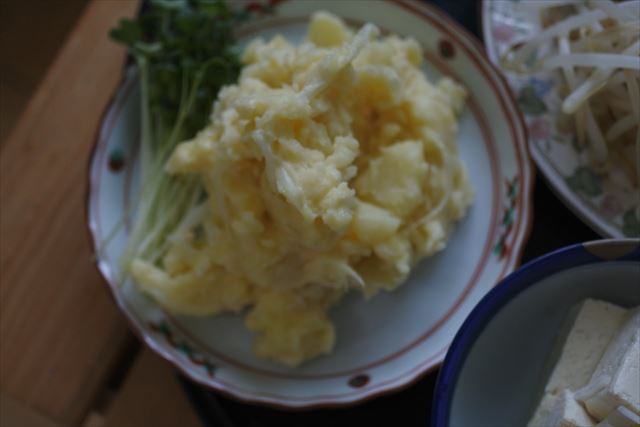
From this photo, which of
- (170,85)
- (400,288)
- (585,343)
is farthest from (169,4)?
(585,343)

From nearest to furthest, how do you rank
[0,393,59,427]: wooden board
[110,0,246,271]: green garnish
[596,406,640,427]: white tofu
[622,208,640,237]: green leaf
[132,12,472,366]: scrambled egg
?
1. [596,406,640,427]: white tofu
2. [132,12,472,366]: scrambled egg
3. [0,393,59,427]: wooden board
4. [622,208,640,237]: green leaf
5. [110,0,246,271]: green garnish

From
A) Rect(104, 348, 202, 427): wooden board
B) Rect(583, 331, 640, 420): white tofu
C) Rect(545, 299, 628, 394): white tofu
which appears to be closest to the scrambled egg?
Rect(104, 348, 202, 427): wooden board

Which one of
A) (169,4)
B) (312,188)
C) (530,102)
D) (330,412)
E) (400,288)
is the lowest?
(330,412)

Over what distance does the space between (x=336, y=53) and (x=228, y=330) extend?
68cm

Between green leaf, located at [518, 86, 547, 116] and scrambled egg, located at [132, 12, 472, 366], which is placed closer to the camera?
scrambled egg, located at [132, 12, 472, 366]

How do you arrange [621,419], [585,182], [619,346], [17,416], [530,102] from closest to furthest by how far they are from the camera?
[621,419] < [619,346] < [17,416] < [585,182] < [530,102]

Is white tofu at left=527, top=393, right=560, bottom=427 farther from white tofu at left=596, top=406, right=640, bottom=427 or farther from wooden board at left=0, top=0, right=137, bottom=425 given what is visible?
wooden board at left=0, top=0, right=137, bottom=425

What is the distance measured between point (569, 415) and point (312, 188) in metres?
0.55

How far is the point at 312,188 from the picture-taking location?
3.64ft

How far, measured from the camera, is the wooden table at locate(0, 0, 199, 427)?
1409 millimetres

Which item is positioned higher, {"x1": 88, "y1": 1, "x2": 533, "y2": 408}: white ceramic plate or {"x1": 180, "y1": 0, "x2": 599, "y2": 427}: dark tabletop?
{"x1": 88, "y1": 1, "x2": 533, "y2": 408}: white ceramic plate

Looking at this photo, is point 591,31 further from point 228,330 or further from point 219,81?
point 228,330

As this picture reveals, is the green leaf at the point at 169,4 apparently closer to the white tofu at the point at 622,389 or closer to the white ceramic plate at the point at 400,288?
the white ceramic plate at the point at 400,288

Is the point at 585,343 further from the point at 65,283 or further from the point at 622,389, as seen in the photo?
the point at 65,283
